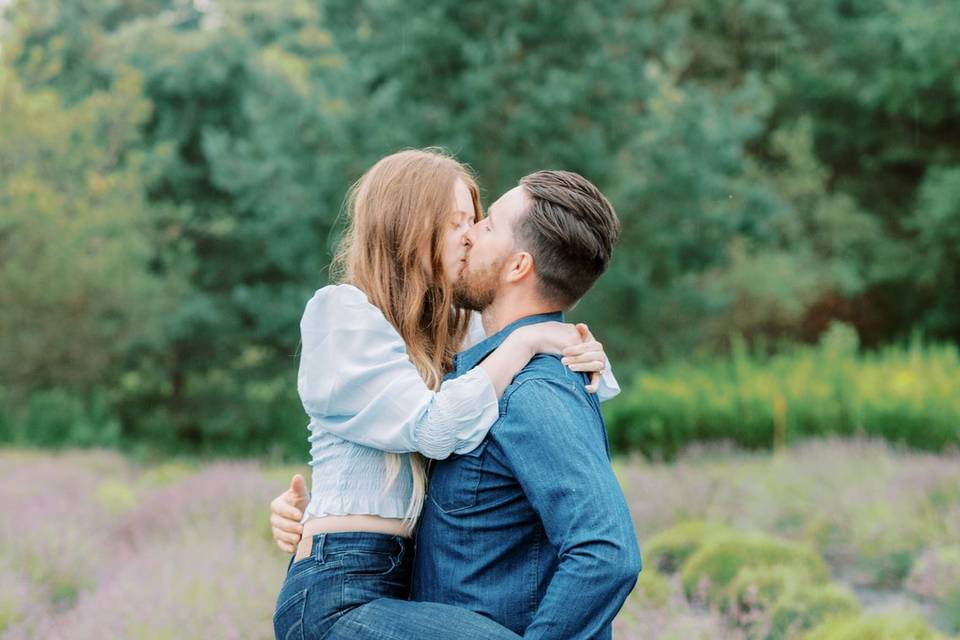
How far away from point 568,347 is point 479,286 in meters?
0.28

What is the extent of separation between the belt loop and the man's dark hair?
30.2 inches

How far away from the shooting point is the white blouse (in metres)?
2.24

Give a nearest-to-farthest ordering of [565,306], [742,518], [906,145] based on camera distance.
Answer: [565,306] < [742,518] < [906,145]

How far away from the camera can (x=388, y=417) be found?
7.54 feet

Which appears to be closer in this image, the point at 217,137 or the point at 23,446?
the point at 23,446

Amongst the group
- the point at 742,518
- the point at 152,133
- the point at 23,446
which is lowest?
the point at 23,446

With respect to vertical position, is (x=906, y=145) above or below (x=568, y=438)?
below

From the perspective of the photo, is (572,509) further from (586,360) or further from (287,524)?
(287,524)

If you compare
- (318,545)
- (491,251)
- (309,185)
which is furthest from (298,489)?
(309,185)

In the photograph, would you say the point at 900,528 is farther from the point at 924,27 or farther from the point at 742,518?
the point at 924,27

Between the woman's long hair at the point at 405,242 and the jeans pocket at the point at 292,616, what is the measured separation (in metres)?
0.59

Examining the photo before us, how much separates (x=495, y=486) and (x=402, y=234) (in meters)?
0.72

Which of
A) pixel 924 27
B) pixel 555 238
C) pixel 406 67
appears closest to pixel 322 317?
pixel 555 238

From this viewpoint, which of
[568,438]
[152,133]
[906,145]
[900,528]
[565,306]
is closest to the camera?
[568,438]
